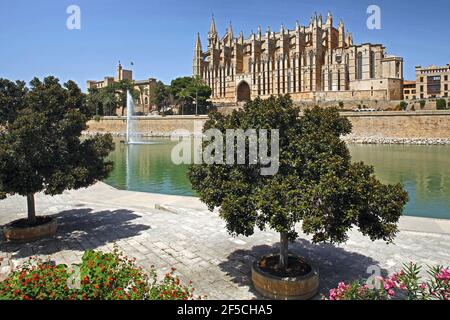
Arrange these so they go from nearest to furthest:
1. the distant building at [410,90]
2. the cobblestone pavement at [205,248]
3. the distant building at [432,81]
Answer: the cobblestone pavement at [205,248] → the distant building at [432,81] → the distant building at [410,90]

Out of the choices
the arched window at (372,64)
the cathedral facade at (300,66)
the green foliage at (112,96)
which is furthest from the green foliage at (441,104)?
the green foliage at (112,96)

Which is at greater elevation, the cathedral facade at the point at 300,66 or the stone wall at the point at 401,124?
the cathedral facade at the point at 300,66

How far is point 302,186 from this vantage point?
5.50 m

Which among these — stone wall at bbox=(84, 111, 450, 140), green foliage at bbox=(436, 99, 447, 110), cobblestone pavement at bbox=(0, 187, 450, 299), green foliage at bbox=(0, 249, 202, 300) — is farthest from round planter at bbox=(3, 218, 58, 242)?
green foliage at bbox=(436, 99, 447, 110)

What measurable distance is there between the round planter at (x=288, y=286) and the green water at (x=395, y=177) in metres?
8.07

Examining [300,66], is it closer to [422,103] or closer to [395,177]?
[422,103]

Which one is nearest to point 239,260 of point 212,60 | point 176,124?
point 176,124

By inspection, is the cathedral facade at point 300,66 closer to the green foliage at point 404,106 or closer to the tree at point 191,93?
the green foliage at point 404,106

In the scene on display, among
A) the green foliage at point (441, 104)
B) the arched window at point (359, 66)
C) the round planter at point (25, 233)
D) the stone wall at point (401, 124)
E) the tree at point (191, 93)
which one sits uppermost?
the arched window at point (359, 66)

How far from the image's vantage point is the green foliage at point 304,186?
5.26 m

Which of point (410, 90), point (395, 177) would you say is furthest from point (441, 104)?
point (395, 177)

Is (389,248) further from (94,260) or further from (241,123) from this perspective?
(94,260)

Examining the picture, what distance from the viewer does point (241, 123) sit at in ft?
20.5

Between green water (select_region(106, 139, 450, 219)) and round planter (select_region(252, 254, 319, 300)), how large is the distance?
26.5 feet
